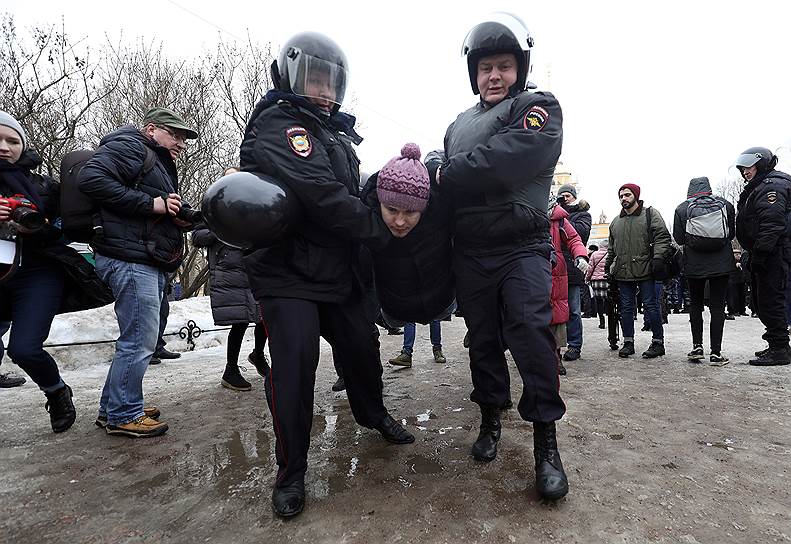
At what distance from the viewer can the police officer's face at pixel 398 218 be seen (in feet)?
7.27

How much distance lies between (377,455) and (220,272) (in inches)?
104

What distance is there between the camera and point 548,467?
2066 millimetres

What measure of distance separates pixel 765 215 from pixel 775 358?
4.59ft

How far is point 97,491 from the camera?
7.51ft

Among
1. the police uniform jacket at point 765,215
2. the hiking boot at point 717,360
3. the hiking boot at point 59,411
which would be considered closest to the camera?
the hiking boot at point 59,411

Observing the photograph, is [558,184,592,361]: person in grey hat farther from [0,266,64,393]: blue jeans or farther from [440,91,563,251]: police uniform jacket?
[0,266,64,393]: blue jeans

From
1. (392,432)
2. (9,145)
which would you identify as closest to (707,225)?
(392,432)

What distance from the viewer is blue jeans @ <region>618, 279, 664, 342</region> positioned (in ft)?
17.6

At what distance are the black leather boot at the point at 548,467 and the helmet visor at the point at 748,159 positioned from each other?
Result: 434 cm

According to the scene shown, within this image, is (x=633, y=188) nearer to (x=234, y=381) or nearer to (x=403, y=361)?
(x=403, y=361)

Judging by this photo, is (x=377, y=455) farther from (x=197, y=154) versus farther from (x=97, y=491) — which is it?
(x=197, y=154)

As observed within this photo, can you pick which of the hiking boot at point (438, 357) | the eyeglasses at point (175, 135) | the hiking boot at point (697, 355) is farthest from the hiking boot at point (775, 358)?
the eyeglasses at point (175, 135)

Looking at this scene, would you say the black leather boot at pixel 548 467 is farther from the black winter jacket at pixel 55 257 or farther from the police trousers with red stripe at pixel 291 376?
the black winter jacket at pixel 55 257

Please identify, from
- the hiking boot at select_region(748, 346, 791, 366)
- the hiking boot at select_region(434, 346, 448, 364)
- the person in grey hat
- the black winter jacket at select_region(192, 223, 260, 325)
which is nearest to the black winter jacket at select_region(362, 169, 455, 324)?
the black winter jacket at select_region(192, 223, 260, 325)
